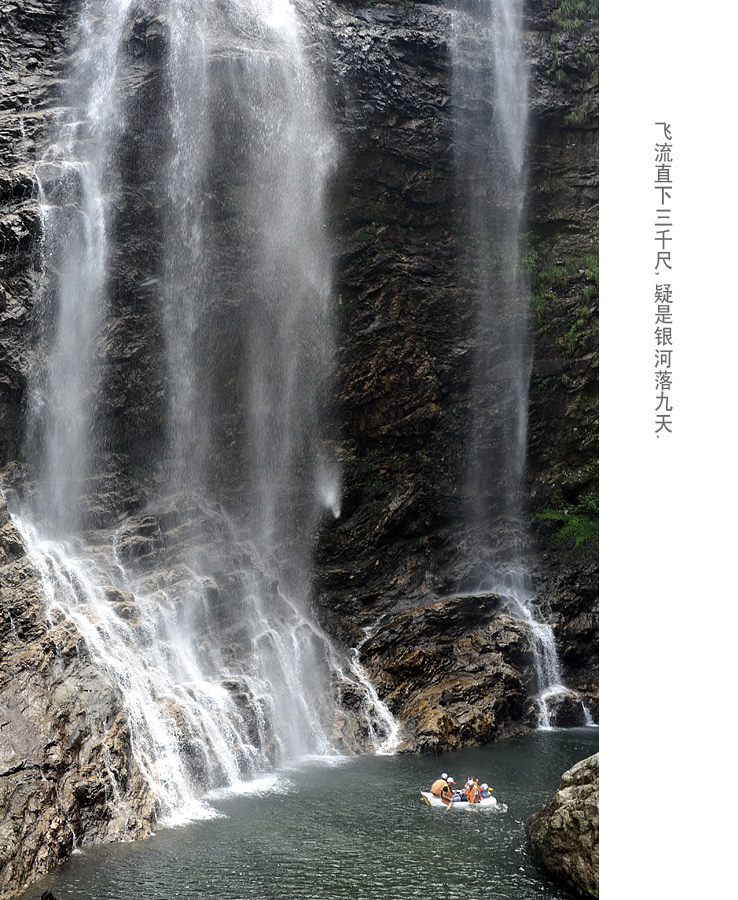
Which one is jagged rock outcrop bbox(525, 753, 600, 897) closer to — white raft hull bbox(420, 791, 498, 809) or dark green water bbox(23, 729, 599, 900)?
dark green water bbox(23, 729, 599, 900)

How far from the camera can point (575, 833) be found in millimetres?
10531

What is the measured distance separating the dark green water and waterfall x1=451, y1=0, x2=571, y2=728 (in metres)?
9.71

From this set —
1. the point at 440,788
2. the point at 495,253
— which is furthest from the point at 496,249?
the point at 440,788

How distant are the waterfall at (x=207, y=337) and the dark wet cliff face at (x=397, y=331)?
0.16 metres

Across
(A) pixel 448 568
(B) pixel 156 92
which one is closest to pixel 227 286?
(B) pixel 156 92

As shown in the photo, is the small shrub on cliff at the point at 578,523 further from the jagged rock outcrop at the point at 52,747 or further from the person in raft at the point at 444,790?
the jagged rock outcrop at the point at 52,747

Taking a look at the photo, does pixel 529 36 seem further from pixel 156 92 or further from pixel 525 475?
pixel 525 475

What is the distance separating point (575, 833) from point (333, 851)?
3330 mm

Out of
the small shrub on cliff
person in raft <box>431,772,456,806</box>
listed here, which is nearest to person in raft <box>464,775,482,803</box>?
person in raft <box>431,772,456,806</box>

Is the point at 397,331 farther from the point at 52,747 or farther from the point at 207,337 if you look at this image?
the point at 52,747

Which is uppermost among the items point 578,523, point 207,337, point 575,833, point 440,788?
point 207,337

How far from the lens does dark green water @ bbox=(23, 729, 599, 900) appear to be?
34.7 feet
